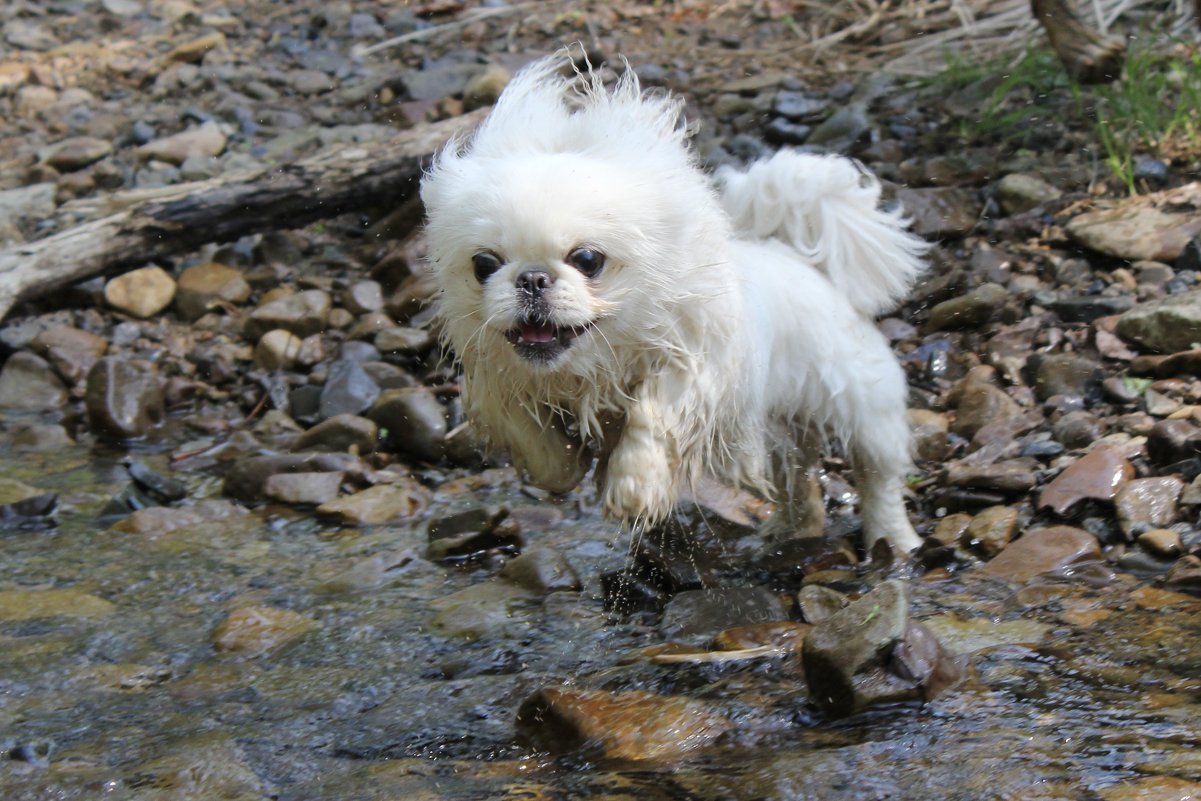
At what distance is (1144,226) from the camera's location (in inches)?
226

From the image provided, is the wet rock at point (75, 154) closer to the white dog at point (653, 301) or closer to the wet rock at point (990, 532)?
the white dog at point (653, 301)

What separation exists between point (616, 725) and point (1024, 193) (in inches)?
166

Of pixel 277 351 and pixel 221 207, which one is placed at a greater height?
pixel 221 207

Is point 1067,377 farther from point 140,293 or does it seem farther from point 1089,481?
point 140,293

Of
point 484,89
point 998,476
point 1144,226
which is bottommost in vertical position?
point 998,476

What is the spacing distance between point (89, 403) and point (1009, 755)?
4.73m

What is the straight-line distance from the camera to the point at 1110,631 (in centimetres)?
337

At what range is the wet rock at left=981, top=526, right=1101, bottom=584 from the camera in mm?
3904

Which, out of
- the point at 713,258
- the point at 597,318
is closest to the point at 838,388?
the point at 713,258

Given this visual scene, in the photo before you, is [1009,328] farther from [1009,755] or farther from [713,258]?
[1009,755]

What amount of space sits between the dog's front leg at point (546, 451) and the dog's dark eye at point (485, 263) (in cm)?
56

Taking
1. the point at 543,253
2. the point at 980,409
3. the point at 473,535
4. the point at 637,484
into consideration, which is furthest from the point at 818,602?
the point at 980,409

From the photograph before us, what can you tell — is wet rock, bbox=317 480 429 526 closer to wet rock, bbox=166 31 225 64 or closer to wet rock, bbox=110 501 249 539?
wet rock, bbox=110 501 249 539

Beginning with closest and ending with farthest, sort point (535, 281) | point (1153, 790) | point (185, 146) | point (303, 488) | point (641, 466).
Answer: point (1153, 790), point (535, 281), point (641, 466), point (303, 488), point (185, 146)
